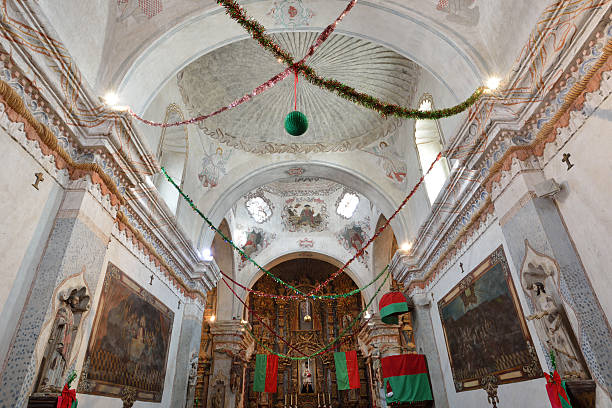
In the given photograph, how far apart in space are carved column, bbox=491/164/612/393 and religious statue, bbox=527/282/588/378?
54 mm

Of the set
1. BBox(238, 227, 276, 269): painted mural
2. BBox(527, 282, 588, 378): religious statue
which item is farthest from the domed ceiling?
BBox(527, 282, 588, 378): religious statue

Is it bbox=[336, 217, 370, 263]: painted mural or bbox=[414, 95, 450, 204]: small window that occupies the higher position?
bbox=[336, 217, 370, 263]: painted mural

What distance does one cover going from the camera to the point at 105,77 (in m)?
5.58

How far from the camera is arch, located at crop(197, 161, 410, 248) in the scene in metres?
10.5

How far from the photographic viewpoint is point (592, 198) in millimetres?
3873

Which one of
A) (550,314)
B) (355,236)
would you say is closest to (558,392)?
(550,314)

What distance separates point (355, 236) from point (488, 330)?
10.5 meters

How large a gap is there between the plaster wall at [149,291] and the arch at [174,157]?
2.05 m

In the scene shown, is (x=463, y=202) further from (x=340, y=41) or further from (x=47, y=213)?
(x=47, y=213)

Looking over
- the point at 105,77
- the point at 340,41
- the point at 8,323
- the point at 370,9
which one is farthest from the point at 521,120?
the point at 8,323

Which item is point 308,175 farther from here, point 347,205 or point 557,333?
point 557,333

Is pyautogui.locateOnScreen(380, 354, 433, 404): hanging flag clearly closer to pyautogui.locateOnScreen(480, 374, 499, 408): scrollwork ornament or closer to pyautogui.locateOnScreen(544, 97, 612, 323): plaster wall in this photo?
pyautogui.locateOnScreen(480, 374, 499, 408): scrollwork ornament

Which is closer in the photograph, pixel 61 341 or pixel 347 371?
pixel 61 341

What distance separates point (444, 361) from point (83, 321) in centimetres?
686
